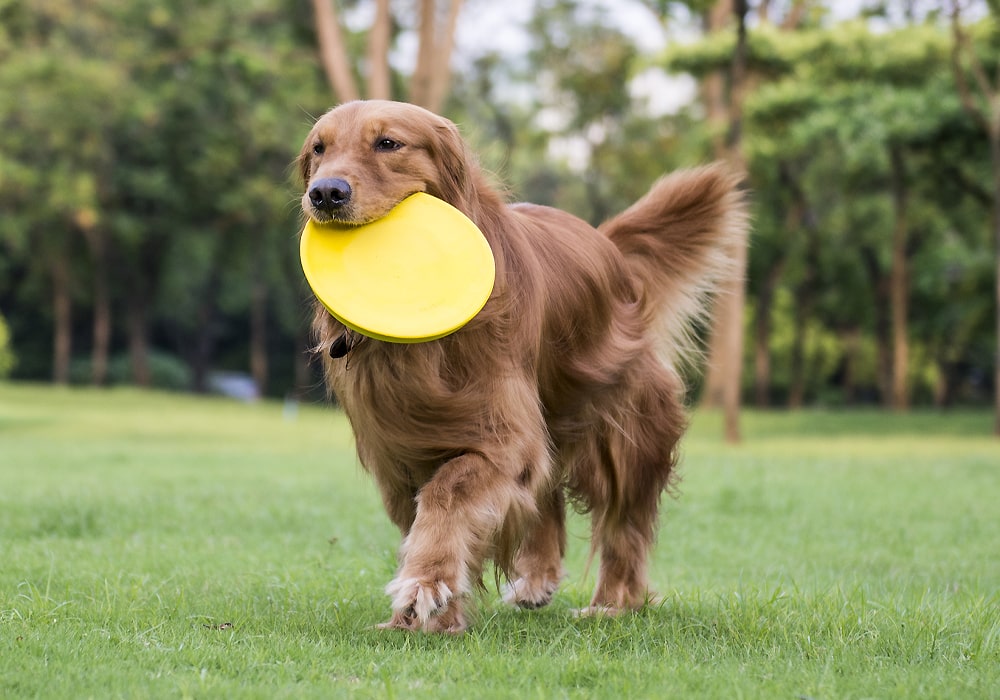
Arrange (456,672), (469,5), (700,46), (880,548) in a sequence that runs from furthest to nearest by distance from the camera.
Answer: (469,5) < (700,46) < (880,548) < (456,672)

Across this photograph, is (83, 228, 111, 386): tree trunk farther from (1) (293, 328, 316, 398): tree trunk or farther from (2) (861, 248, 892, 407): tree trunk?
(2) (861, 248, 892, 407): tree trunk

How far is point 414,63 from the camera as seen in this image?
878 inches

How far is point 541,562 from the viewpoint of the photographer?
555 cm

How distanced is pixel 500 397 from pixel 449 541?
580 millimetres

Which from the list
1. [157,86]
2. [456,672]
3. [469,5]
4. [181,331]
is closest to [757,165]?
[469,5]

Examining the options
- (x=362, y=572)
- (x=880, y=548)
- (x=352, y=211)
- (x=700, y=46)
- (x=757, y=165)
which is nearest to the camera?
(x=352, y=211)

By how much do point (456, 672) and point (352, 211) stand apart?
65.3 inches

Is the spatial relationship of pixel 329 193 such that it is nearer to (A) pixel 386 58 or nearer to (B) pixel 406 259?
(B) pixel 406 259

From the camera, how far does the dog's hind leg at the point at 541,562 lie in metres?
5.50

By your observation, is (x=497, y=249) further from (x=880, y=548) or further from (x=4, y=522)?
(x=4, y=522)

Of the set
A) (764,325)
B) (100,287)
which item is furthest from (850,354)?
(100,287)

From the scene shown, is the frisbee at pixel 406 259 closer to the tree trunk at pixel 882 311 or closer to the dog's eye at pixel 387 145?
the dog's eye at pixel 387 145

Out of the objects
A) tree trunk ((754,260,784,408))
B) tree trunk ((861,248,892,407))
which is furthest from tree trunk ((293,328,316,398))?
tree trunk ((861,248,892,407))

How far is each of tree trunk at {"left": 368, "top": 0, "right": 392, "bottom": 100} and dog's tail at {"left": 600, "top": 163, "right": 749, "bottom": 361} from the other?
16529mm
